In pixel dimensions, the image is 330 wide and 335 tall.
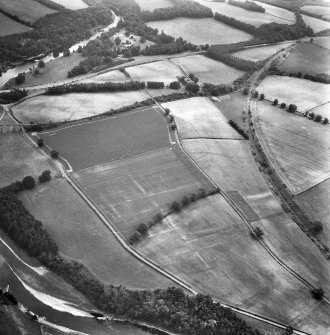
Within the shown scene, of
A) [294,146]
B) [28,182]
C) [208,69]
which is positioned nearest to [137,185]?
[28,182]

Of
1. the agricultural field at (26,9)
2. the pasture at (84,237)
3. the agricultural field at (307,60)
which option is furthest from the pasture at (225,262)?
the agricultural field at (26,9)

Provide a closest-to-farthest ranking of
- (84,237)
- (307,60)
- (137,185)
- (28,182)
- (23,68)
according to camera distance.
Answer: (84,237) < (28,182) < (137,185) < (23,68) < (307,60)

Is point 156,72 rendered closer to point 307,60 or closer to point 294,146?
point 294,146

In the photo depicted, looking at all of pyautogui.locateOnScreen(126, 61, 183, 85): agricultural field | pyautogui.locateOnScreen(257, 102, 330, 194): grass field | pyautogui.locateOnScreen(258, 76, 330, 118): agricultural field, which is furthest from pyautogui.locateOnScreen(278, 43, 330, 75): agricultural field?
pyautogui.locateOnScreen(126, 61, 183, 85): agricultural field

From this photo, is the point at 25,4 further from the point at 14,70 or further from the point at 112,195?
the point at 112,195

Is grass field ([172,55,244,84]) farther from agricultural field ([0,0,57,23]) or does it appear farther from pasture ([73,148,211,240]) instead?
agricultural field ([0,0,57,23])
